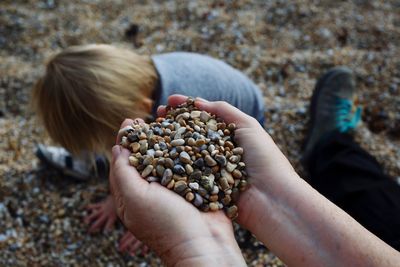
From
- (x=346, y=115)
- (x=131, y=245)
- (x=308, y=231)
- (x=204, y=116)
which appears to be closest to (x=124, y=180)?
(x=204, y=116)

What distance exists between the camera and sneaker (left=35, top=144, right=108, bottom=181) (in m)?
2.19

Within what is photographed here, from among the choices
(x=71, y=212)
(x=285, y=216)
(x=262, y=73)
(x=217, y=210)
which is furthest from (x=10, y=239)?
(x=262, y=73)

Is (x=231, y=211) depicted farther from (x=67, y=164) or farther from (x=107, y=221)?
(x=67, y=164)

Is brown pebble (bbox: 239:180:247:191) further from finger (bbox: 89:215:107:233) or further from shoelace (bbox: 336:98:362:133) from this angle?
shoelace (bbox: 336:98:362:133)

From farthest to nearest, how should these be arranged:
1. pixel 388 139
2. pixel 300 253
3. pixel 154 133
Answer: pixel 388 139, pixel 154 133, pixel 300 253

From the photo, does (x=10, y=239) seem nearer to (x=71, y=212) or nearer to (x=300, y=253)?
(x=71, y=212)

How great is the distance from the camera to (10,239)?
6.51 feet

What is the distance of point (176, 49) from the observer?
105 inches

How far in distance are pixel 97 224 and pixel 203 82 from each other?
79 cm

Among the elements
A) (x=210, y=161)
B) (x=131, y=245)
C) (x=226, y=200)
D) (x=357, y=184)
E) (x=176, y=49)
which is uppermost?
(x=210, y=161)

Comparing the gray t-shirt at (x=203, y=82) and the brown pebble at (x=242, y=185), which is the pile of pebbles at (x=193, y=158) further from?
the gray t-shirt at (x=203, y=82)

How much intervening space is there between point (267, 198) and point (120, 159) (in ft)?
1.43

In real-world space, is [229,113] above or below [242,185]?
above

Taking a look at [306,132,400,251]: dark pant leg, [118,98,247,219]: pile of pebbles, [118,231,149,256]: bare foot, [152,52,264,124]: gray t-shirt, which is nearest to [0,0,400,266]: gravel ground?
[118,231,149,256]: bare foot
